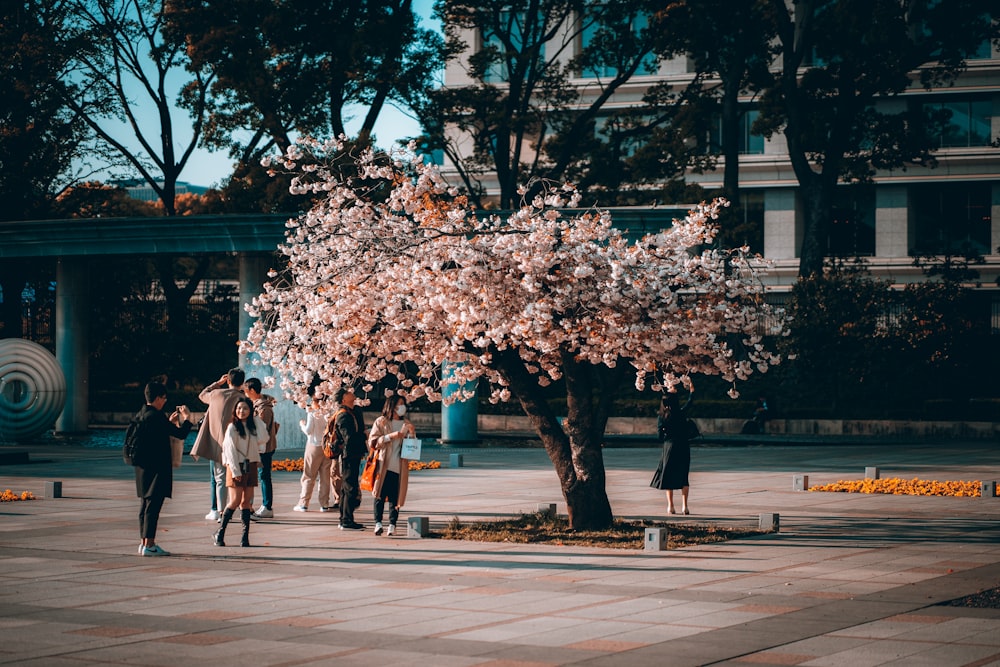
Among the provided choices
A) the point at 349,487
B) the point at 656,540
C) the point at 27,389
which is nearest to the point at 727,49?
the point at 27,389

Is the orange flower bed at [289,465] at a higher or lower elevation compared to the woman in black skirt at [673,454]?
lower

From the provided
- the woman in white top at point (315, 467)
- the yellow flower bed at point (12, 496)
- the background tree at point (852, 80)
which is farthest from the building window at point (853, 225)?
the yellow flower bed at point (12, 496)

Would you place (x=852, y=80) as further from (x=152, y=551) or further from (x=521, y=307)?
(x=152, y=551)

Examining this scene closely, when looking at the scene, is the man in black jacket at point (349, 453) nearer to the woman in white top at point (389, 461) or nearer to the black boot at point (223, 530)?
the woman in white top at point (389, 461)

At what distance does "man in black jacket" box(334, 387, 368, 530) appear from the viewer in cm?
1488

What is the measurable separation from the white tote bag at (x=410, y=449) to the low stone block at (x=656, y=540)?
285 cm

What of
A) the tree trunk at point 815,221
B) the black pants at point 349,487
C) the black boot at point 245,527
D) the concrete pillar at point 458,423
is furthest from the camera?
the tree trunk at point 815,221

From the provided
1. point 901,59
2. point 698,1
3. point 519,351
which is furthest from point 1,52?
point 519,351

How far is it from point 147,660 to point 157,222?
22.7 m

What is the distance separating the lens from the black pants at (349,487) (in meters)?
14.9

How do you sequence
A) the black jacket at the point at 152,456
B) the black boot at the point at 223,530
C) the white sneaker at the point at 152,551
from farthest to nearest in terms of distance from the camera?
1. the black boot at the point at 223,530
2. the black jacket at the point at 152,456
3. the white sneaker at the point at 152,551

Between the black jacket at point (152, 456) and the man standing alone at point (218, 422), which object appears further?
the man standing alone at point (218, 422)

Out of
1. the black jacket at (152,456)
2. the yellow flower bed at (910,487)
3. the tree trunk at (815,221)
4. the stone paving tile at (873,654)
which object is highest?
the tree trunk at (815,221)

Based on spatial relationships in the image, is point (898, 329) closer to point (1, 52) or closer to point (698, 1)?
point (698, 1)
